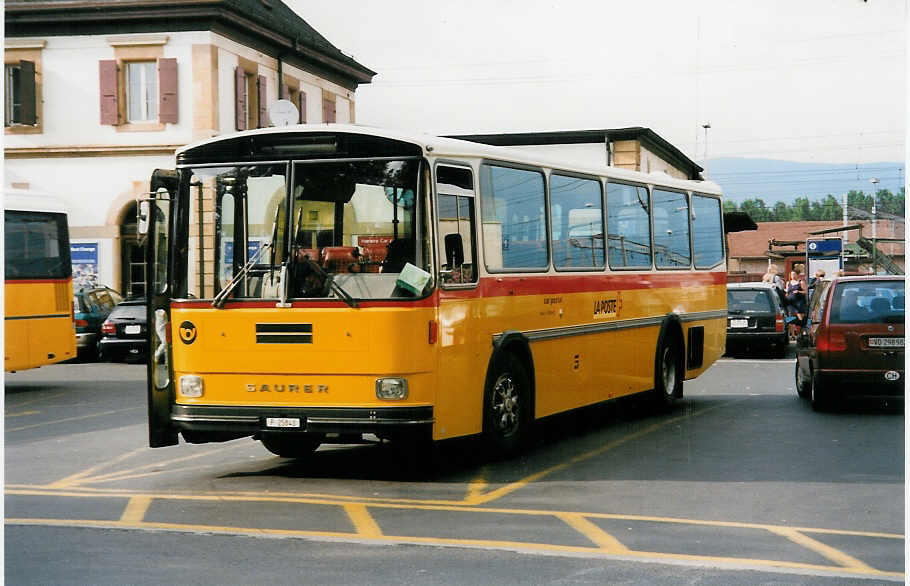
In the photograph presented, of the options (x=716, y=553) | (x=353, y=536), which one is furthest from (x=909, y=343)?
(x=353, y=536)

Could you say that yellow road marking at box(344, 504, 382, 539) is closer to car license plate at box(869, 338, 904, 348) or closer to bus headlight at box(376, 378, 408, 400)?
bus headlight at box(376, 378, 408, 400)

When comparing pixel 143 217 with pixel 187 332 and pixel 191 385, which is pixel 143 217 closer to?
pixel 187 332

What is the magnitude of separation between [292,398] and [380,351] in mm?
817

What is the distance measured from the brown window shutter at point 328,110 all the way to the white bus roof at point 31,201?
20.6 meters

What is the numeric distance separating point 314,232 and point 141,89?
2753cm

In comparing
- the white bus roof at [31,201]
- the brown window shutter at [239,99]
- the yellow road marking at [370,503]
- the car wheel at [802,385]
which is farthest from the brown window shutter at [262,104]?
the yellow road marking at [370,503]

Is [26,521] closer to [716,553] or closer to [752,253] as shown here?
[716,553]

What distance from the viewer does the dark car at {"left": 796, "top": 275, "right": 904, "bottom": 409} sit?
15.1 metres

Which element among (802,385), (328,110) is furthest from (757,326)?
(328,110)

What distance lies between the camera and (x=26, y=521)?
8828mm

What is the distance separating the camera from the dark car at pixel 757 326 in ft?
89.4

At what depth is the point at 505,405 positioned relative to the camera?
1162 centimetres

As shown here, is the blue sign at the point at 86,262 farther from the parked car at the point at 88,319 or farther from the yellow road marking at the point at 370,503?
the yellow road marking at the point at 370,503

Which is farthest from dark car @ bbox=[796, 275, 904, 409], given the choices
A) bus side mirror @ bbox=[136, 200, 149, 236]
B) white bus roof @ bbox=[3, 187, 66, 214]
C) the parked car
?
the parked car
